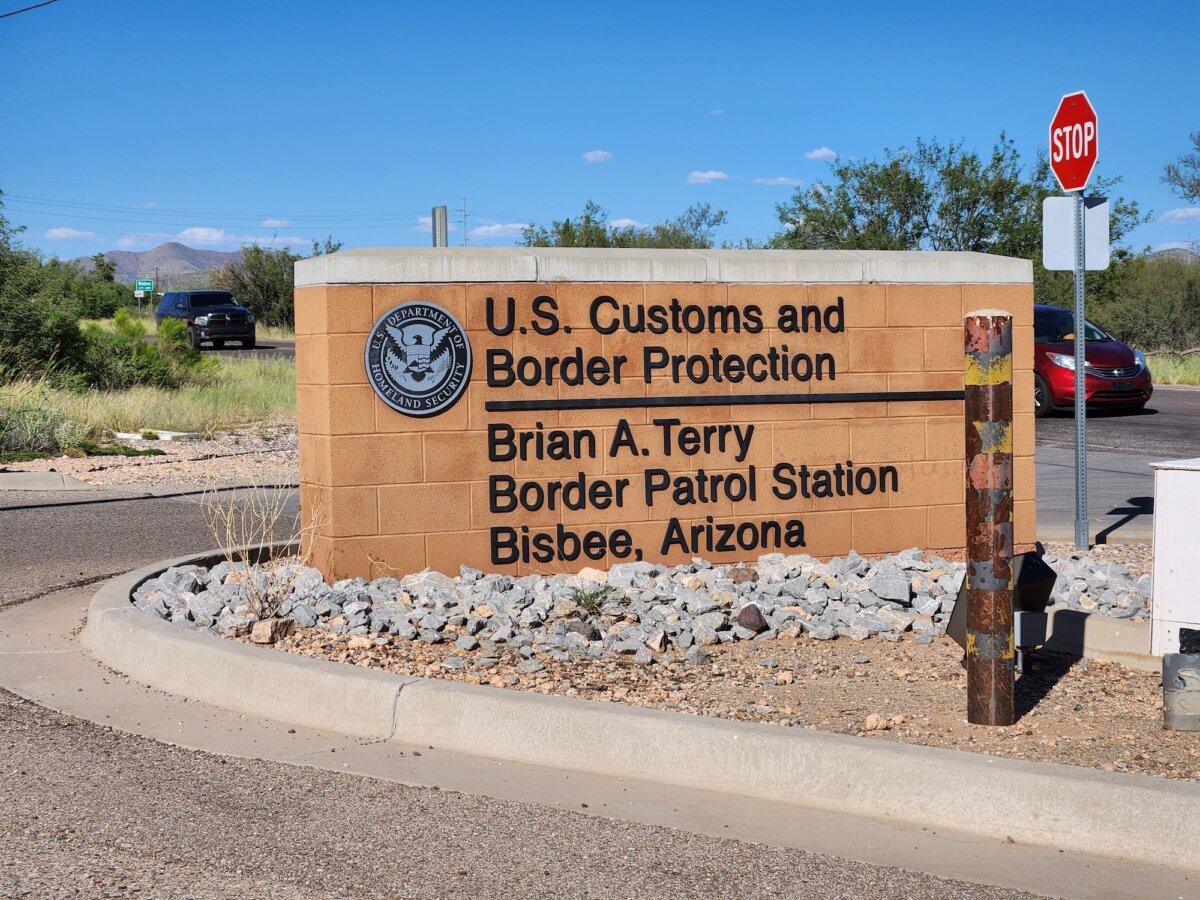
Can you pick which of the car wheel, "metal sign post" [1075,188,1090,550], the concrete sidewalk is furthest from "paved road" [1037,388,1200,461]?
"metal sign post" [1075,188,1090,550]

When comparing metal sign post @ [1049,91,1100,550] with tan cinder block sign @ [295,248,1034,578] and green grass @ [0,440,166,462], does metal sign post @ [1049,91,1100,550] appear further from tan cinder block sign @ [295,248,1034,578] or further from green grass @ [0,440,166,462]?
green grass @ [0,440,166,462]

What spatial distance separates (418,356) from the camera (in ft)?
26.8

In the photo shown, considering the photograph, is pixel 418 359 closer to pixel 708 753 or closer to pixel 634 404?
pixel 634 404

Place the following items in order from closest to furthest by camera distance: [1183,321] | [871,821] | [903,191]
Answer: [871,821], [903,191], [1183,321]

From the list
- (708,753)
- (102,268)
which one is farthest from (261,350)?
(102,268)

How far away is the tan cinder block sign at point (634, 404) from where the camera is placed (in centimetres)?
814

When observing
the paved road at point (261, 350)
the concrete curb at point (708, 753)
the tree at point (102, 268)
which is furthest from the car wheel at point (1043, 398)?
the tree at point (102, 268)

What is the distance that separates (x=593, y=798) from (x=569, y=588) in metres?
2.77

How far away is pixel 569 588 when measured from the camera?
7.72m

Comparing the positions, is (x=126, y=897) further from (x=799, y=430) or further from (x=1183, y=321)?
(x=1183, y=321)

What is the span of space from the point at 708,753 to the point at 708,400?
3.83 m

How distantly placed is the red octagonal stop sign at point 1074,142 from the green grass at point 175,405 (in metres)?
13.0

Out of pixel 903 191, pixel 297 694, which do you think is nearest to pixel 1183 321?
pixel 903 191

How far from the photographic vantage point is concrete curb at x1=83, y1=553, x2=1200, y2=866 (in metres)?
4.45
